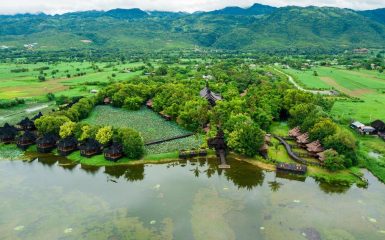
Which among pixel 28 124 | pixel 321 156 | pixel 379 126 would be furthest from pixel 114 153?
pixel 379 126

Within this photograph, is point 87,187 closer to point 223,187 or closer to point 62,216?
point 62,216

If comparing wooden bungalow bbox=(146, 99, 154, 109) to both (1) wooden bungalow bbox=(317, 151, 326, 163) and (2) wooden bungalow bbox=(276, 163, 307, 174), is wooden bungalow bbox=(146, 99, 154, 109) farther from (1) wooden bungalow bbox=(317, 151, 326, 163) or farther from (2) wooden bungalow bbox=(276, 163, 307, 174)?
(1) wooden bungalow bbox=(317, 151, 326, 163)

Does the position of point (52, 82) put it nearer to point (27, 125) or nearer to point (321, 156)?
point (27, 125)

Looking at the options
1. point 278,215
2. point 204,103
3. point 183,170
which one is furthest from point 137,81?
point 278,215

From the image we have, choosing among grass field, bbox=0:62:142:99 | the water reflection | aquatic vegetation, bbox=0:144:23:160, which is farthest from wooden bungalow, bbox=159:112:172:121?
grass field, bbox=0:62:142:99

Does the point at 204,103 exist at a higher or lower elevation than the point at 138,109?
higher

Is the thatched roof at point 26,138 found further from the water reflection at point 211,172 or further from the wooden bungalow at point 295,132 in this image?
the wooden bungalow at point 295,132
